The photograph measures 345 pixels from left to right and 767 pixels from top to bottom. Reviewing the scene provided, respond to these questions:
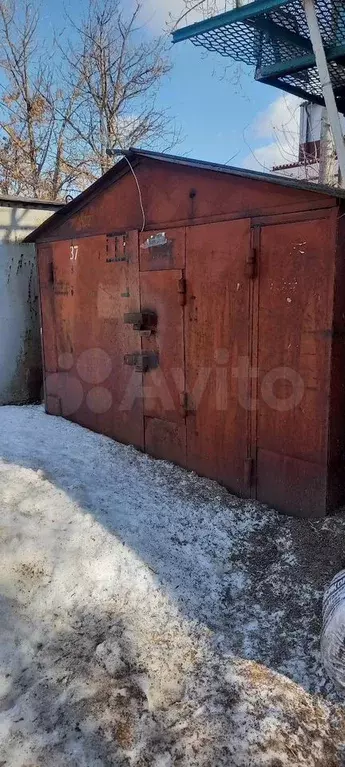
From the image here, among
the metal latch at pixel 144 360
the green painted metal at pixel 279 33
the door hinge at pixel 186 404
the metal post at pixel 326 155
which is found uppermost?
the metal post at pixel 326 155

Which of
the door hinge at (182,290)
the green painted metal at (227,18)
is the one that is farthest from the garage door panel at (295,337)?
the green painted metal at (227,18)

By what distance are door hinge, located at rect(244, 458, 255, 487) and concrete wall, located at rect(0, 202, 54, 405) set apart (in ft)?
11.3

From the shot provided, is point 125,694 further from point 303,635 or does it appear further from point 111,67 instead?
point 111,67

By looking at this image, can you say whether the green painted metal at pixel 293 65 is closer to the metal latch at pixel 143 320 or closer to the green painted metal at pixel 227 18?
the green painted metal at pixel 227 18

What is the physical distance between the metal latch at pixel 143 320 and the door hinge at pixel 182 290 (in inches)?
13.8

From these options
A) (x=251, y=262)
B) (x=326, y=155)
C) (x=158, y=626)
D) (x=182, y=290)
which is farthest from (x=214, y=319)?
(x=326, y=155)

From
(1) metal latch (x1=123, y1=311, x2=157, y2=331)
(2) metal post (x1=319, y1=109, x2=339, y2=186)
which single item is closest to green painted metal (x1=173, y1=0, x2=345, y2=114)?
(1) metal latch (x1=123, y1=311, x2=157, y2=331)

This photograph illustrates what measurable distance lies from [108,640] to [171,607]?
0.37 meters

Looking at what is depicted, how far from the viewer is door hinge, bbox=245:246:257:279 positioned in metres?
3.21

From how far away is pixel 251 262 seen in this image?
3219 mm

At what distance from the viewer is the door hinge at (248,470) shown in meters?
3.46

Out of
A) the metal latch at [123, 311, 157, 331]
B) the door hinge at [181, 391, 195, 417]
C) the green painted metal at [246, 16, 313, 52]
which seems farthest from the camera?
the metal latch at [123, 311, 157, 331]

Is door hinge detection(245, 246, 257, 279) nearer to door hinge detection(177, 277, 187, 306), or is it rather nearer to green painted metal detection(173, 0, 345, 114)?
door hinge detection(177, 277, 187, 306)

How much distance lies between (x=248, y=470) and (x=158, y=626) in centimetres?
133
